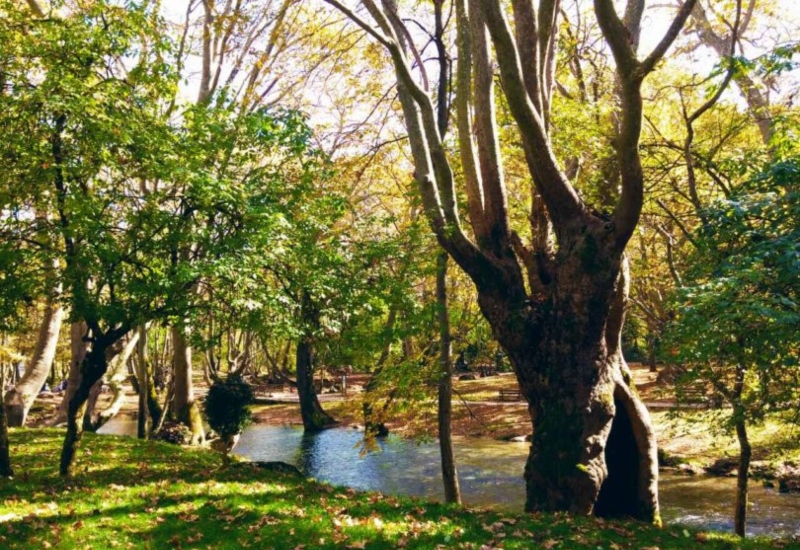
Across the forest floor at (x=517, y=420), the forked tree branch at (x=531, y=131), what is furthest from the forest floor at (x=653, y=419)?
the forked tree branch at (x=531, y=131)

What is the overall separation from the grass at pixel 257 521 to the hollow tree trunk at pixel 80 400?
1.08 ft

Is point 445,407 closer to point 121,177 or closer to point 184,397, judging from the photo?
point 121,177

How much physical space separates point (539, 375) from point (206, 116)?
665 cm

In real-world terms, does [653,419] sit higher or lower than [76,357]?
lower

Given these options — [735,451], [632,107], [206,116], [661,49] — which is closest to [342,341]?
[206,116]

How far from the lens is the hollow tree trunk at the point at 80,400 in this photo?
960cm

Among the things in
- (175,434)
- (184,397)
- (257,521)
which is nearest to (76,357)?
(184,397)

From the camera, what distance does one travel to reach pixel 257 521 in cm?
746

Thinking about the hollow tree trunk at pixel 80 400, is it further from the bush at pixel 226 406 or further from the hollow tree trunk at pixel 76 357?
the hollow tree trunk at pixel 76 357

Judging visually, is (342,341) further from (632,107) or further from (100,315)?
(632,107)

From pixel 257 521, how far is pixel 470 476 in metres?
12.1

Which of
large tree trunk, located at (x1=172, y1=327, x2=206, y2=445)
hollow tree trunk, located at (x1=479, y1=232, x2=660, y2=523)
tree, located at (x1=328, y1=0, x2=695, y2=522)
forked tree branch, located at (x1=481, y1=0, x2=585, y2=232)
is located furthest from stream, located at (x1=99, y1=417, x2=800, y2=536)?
forked tree branch, located at (x1=481, y1=0, x2=585, y2=232)

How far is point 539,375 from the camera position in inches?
370

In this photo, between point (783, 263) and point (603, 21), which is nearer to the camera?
point (783, 263)
